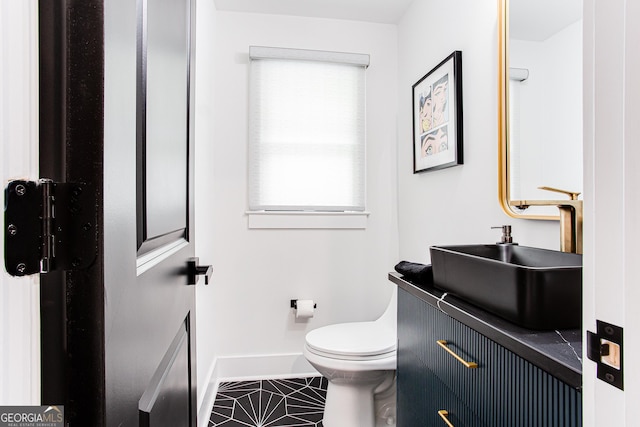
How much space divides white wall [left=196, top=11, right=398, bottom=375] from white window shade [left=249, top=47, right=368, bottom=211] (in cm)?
8

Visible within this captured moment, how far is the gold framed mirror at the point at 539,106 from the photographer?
1.12m

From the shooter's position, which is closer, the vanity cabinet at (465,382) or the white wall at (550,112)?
the vanity cabinet at (465,382)

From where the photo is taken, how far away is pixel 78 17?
38 centimetres

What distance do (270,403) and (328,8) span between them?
241cm

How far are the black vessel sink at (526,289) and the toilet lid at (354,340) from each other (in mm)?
767

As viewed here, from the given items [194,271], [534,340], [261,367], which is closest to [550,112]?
[534,340]

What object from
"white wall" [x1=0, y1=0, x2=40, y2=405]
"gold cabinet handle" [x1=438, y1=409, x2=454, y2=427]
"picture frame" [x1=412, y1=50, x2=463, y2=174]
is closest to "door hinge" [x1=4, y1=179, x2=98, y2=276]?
"white wall" [x1=0, y1=0, x2=40, y2=405]

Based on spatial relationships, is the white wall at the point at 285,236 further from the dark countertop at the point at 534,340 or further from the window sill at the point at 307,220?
the dark countertop at the point at 534,340

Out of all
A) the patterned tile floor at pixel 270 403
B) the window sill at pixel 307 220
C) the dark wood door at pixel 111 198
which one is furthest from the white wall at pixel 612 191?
the window sill at pixel 307 220

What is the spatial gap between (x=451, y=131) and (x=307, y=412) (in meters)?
1.66

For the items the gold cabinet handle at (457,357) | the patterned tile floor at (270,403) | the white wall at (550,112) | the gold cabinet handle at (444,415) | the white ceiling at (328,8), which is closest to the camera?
the gold cabinet handle at (457,357)

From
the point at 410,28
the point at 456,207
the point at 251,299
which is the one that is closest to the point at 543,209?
the point at 456,207

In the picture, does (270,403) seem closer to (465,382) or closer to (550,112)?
(465,382)

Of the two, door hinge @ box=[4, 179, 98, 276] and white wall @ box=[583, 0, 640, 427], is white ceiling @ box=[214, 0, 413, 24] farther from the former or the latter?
door hinge @ box=[4, 179, 98, 276]
